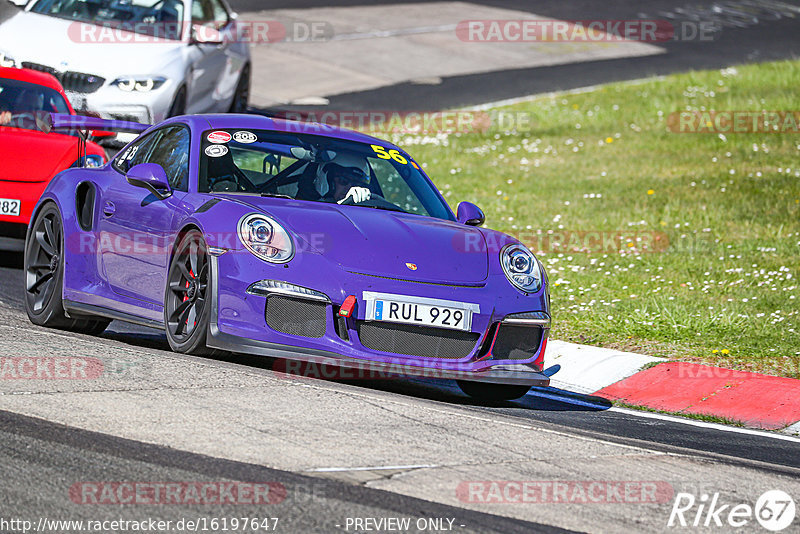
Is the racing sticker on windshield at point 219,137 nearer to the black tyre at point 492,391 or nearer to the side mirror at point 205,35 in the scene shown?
the black tyre at point 492,391

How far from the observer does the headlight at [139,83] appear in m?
13.8

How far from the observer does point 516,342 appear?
6.97 meters

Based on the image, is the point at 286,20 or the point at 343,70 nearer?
the point at 343,70

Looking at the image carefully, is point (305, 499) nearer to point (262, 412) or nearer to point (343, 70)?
point (262, 412)

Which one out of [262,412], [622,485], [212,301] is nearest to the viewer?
[622,485]

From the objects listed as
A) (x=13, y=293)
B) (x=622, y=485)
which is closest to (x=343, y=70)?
(x=13, y=293)

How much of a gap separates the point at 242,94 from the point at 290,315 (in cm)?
1111

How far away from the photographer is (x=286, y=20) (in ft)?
86.3

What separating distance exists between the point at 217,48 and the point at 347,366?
390 inches

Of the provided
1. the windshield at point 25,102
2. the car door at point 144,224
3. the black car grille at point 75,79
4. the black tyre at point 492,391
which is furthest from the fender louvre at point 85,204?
the black car grille at point 75,79

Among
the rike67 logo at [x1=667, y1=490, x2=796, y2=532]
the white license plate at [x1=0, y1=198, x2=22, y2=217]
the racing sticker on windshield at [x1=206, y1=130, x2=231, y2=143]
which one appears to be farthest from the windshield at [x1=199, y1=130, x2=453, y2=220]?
the rike67 logo at [x1=667, y1=490, x2=796, y2=532]

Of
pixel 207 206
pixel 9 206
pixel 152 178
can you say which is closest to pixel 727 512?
pixel 207 206

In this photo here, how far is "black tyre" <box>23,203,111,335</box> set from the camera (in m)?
8.20

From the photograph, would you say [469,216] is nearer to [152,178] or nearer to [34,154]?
[152,178]
